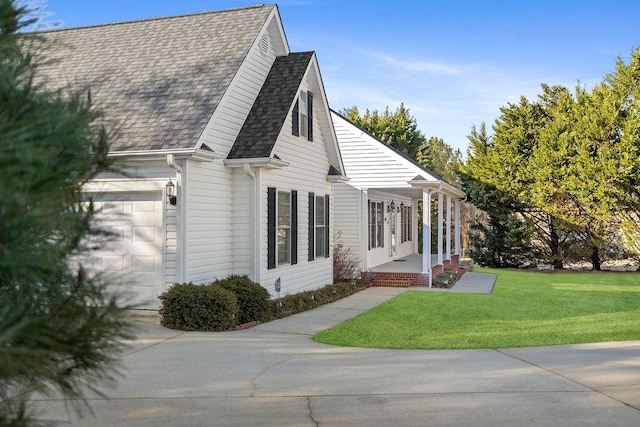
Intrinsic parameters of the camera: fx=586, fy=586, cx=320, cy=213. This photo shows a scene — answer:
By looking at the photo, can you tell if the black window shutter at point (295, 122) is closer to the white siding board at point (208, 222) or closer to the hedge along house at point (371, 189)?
the white siding board at point (208, 222)

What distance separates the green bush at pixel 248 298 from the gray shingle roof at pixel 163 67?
269 centimetres

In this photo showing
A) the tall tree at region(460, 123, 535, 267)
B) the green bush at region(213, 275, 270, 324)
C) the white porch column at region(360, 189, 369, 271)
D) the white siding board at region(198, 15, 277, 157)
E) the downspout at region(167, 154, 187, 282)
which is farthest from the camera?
the tall tree at region(460, 123, 535, 267)

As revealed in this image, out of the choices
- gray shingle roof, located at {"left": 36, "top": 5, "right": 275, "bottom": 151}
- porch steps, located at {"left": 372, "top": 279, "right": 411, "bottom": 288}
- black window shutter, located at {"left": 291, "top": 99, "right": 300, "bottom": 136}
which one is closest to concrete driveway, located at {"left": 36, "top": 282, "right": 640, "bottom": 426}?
gray shingle roof, located at {"left": 36, "top": 5, "right": 275, "bottom": 151}

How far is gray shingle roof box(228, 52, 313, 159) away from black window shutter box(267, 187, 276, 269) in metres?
1.04

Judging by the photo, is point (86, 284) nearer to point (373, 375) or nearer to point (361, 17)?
point (373, 375)

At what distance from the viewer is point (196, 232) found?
10883 millimetres

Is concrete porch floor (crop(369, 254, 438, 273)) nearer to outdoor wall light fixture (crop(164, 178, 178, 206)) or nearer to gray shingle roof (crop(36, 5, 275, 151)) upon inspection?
gray shingle roof (crop(36, 5, 275, 151))

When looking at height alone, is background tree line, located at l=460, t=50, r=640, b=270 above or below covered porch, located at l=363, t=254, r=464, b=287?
above

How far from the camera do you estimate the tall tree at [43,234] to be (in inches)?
82.3

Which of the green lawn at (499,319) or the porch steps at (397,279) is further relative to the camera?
the porch steps at (397,279)

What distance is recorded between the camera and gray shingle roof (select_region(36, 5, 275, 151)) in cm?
1096

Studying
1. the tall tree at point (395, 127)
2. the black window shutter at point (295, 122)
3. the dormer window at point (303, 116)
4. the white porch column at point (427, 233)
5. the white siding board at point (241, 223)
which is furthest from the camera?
the tall tree at point (395, 127)

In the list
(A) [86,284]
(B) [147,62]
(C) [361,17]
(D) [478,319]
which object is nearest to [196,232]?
(B) [147,62]

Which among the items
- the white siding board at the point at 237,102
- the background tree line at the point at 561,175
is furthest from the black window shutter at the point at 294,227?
the background tree line at the point at 561,175
